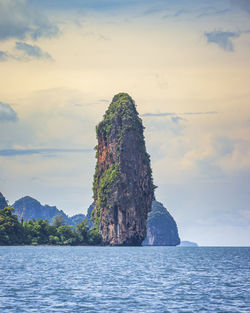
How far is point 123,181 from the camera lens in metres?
154

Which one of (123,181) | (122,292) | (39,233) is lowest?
(122,292)

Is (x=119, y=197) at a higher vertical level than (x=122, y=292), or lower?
higher

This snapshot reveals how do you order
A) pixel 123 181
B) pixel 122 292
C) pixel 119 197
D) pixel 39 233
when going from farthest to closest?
pixel 123 181
pixel 119 197
pixel 39 233
pixel 122 292

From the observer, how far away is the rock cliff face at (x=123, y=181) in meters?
154

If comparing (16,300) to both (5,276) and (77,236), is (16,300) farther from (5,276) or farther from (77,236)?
(77,236)

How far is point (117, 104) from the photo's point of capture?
6501 inches

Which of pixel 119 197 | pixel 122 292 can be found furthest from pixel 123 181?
pixel 122 292

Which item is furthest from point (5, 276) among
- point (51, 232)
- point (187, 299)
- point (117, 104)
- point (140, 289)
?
point (117, 104)

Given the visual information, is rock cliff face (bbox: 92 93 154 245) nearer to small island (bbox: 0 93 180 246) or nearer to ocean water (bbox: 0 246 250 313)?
small island (bbox: 0 93 180 246)

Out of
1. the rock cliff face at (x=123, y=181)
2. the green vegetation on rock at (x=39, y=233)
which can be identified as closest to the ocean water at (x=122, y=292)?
the green vegetation on rock at (x=39, y=233)

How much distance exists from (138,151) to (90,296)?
125277 millimetres

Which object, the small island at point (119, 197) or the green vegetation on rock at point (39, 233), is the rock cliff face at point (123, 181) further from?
the green vegetation on rock at point (39, 233)

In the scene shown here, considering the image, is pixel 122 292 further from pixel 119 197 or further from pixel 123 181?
pixel 123 181

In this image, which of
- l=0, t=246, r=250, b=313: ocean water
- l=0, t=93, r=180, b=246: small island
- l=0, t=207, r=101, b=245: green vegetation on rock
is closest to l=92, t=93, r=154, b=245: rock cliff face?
l=0, t=93, r=180, b=246: small island
